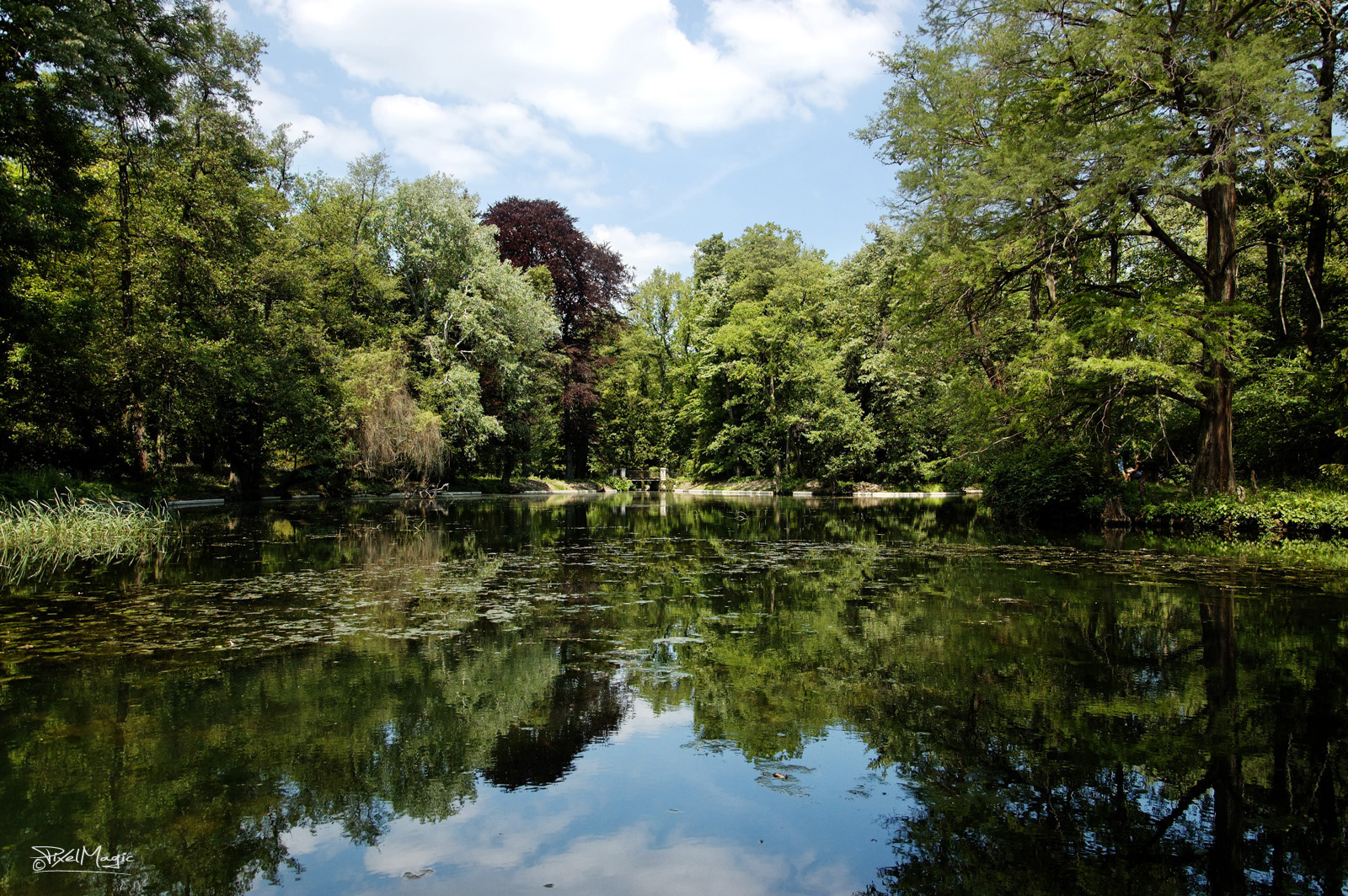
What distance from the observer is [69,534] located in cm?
1188

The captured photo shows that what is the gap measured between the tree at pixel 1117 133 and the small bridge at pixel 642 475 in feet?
104

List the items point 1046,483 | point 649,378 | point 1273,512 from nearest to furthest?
point 1273,512 < point 1046,483 < point 649,378

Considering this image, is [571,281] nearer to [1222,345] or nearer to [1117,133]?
[1117,133]

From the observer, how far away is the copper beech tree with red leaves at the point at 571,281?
133 ft

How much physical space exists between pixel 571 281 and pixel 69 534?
3230cm

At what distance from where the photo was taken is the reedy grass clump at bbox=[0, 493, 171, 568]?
36.5ft

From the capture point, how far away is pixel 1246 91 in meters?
12.1

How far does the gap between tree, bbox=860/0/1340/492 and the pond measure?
704cm

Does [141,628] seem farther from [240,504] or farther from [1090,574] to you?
[240,504]

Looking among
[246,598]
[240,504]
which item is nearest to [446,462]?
[240,504]

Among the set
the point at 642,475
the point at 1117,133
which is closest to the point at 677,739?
the point at 1117,133

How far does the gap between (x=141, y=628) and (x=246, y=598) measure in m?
1.49

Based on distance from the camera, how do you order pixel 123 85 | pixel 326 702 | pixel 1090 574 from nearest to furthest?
pixel 326 702, pixel 1090 574, pixel 123 85

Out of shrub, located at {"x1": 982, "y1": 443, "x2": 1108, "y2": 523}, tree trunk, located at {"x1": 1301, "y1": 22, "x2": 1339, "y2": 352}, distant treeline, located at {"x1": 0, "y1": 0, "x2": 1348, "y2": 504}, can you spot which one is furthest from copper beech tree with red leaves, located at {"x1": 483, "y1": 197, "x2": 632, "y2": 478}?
tree trunk, located at {"x1": 1301, "y1": 22, "x2": 1339, "y2": 352}
